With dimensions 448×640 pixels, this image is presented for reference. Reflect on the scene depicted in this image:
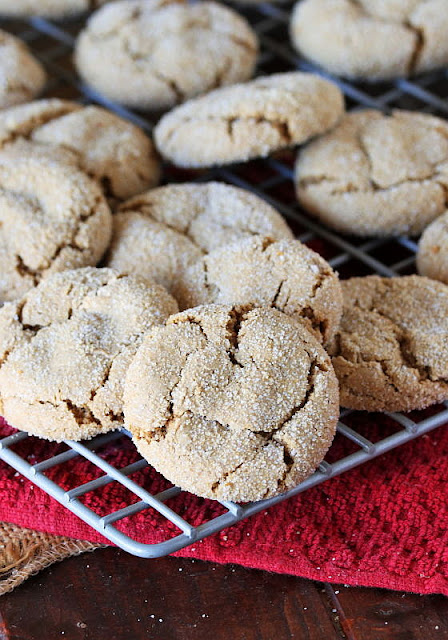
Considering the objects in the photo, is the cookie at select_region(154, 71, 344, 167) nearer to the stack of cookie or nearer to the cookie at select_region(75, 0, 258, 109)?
the stack of cookie

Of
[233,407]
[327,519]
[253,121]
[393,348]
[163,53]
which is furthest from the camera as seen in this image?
[163,53]

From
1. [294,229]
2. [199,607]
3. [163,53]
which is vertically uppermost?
[163,53]

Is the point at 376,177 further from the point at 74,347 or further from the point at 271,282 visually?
the point at 74,347

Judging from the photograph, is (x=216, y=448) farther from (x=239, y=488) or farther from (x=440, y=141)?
(x=440, y=141)

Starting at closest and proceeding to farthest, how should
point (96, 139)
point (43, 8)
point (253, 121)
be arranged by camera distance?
point (253, 121), point (96, 139), point (43, 8)

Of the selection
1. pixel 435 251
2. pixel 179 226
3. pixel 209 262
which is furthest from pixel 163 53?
pixel 435 251

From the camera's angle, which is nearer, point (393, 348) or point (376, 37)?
point (393, 348)

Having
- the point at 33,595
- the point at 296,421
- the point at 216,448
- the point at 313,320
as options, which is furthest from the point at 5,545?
the point at 313,320
